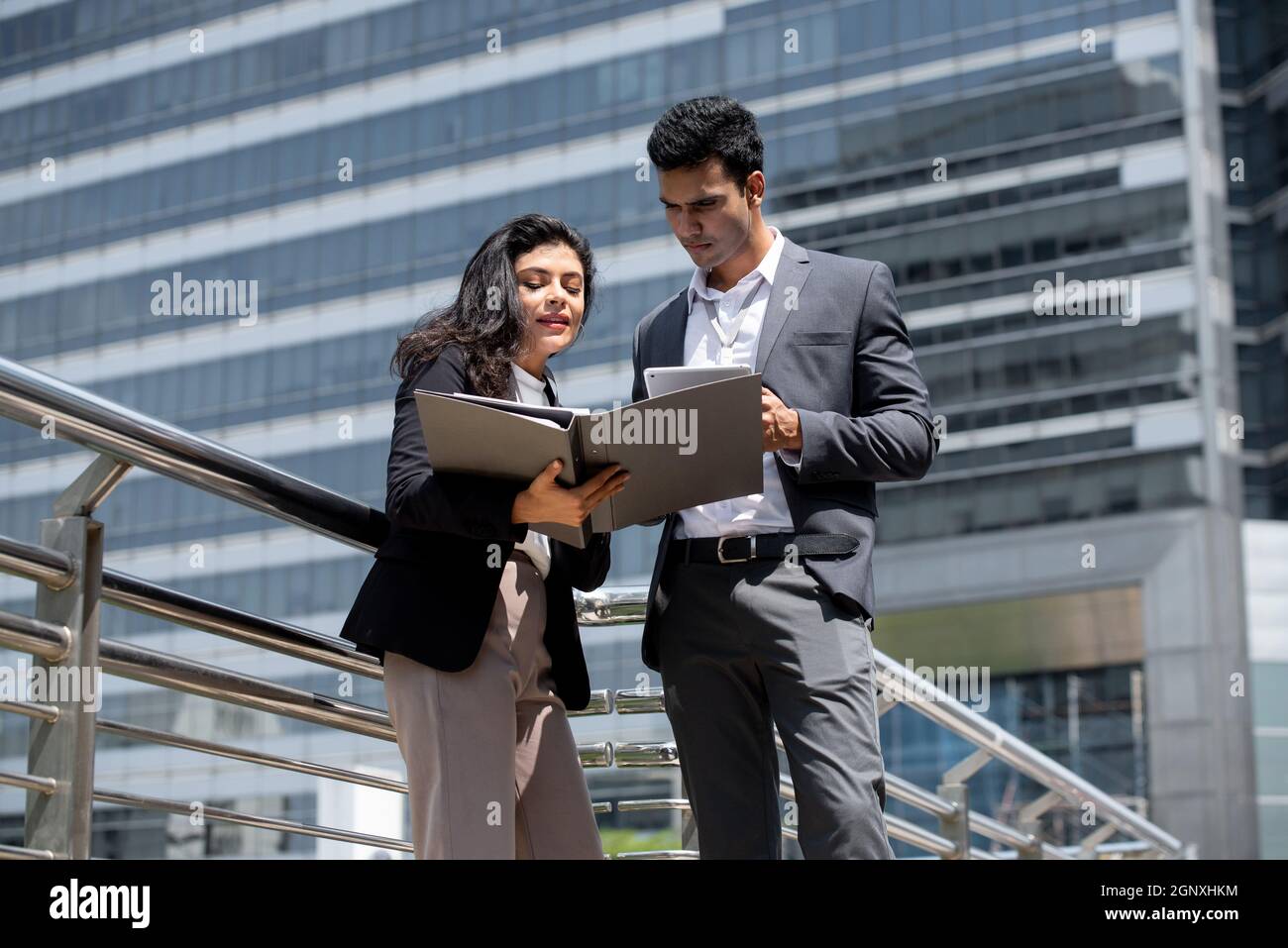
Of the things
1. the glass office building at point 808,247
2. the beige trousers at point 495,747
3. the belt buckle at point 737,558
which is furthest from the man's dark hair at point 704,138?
the glass office building at point 808,247

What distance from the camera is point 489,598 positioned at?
2.78 meters

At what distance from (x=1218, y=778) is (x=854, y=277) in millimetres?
31347

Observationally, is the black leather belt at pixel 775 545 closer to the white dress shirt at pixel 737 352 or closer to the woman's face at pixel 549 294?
the white dress shirt at pixel 737 352

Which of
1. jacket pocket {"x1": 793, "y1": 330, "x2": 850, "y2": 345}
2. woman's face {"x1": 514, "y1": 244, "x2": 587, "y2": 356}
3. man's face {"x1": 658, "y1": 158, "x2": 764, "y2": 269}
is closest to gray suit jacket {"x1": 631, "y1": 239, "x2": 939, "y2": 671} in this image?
jacket pocket {"x1": 793, "y1": 330, "x2": 850, "y2": 345}

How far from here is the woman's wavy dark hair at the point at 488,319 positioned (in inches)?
115

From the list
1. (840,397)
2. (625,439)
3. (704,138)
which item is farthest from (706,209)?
(625,439)

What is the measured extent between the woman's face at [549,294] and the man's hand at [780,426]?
432 mm

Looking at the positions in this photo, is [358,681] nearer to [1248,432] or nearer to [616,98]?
[616,98]

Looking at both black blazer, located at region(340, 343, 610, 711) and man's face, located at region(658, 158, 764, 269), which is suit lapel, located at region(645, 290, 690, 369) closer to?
man's face, located at region(658, 158, 764, 269)

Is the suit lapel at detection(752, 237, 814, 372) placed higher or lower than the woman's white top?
higher

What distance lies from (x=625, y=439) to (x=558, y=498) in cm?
16

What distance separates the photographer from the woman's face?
303cm

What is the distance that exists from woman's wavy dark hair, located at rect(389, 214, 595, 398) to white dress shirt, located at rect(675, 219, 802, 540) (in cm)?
29
